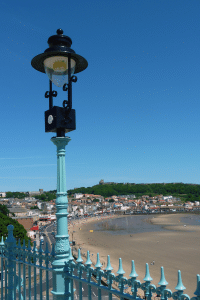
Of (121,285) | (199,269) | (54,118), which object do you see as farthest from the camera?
(199,269)

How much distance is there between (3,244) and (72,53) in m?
3.12

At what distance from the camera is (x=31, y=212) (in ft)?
252

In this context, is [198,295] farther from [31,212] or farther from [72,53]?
[31,212]

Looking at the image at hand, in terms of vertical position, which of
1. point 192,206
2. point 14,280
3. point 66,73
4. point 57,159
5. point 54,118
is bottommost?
point 192,206

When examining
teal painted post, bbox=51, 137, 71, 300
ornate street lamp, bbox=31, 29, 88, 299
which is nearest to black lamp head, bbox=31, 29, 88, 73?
ornate street lamp, bbox=31, 29, 88, 299

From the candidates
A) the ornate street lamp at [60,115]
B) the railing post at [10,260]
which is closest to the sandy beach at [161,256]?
the railing post at [10,260]

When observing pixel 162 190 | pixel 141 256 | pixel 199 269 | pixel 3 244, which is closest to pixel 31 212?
pixel 141 256

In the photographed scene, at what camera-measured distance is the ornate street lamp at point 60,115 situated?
10.6 feet

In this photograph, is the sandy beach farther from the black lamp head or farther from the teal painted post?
the black lamp head

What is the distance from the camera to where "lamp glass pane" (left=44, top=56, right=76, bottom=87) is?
3.73 metres

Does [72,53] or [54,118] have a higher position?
→ [72,53]

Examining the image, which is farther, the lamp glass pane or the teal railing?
the lamp glass pane

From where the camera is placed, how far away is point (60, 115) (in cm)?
356

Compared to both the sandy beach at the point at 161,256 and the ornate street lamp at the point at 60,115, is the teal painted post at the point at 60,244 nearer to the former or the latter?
the ornate street lamp at the point at 60,115
